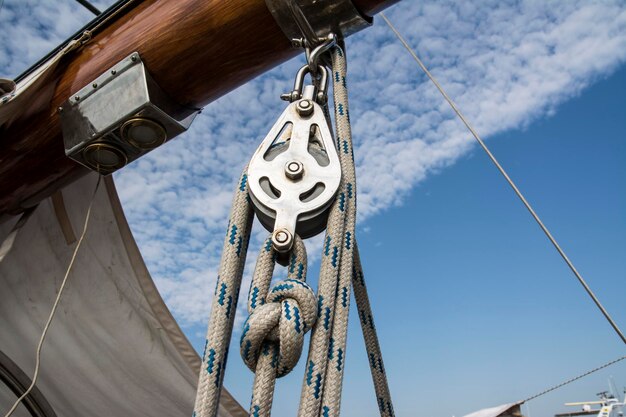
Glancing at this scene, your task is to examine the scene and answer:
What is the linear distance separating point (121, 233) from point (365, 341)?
1537 mm

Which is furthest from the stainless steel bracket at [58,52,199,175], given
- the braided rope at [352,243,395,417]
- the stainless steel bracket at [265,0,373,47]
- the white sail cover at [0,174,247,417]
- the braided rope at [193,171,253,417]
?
the white sail cover at [0,174,247,417]

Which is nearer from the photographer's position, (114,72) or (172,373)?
(114,72)

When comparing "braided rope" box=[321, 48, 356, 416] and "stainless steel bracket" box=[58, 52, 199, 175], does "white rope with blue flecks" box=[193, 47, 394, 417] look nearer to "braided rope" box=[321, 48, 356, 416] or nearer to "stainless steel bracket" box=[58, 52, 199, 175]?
"braided rope" box=[321, 48, 356, 416]

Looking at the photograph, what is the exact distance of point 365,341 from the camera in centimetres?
94

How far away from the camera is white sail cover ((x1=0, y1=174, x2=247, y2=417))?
178 centimetres

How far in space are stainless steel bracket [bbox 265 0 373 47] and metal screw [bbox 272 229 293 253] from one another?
477 mm

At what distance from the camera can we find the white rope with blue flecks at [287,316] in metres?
0.62

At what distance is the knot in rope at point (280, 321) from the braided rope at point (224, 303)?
6 cm

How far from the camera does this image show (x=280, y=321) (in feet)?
2.02

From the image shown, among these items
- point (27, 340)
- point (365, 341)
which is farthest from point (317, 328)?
point (27, 340)

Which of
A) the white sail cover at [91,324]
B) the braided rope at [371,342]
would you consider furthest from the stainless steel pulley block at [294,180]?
the white sail cover at [91,324]

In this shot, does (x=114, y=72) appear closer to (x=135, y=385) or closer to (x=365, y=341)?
(x=365, y=341)

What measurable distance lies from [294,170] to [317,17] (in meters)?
0.42

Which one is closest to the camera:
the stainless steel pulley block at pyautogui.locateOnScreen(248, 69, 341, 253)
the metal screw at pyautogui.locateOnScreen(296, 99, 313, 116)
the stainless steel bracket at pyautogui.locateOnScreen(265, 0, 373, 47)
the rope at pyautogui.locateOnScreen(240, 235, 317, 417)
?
the rope at pyautogui.locateOnScreen(240, 235, 317, 417)
